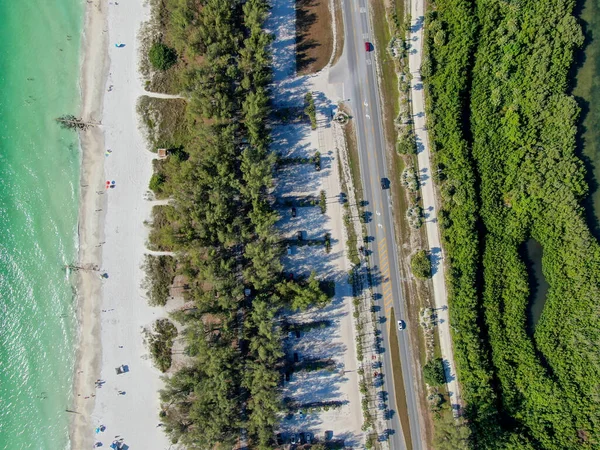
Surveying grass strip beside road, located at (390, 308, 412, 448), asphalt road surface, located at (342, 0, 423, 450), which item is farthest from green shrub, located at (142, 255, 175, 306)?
grass strip beside road, located at (390, 308, 412, 448)

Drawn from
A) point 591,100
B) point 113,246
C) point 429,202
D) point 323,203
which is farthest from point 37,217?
point 591,100

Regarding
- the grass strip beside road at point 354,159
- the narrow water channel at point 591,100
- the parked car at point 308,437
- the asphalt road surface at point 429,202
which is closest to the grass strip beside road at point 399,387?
the asphalt road surface at point 429,202

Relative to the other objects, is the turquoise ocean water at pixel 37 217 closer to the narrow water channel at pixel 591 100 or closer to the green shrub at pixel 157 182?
the green shrub at pixel 157 182

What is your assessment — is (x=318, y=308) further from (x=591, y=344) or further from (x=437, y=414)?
(x=591, y=344)

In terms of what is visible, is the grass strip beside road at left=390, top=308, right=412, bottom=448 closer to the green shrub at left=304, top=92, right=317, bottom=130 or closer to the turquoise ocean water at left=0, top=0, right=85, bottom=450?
the green shrub at left=304, top=92, right=317, bottom=130

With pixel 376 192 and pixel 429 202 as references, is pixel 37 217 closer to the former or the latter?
pixel 376 192
